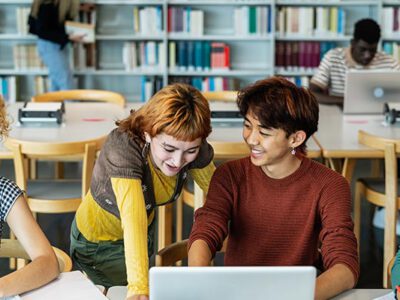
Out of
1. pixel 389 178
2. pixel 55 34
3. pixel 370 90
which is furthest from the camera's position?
pixel 55 34

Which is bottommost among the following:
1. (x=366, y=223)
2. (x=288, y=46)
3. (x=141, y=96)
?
(x=366, y=223)

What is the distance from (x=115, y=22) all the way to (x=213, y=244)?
186 inches

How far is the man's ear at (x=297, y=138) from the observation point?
6.95 feet

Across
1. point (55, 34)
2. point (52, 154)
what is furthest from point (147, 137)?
point (55, 34)

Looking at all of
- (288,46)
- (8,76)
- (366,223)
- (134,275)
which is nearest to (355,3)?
(288,46)

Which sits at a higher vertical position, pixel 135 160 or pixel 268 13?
pixel 268 13

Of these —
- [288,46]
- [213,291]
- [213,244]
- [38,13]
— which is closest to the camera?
[213,291]

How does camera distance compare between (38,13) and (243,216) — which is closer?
(243,216)

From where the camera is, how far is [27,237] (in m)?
2.02

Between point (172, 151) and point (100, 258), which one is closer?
point (172, 151)

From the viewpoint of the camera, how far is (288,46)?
635cm

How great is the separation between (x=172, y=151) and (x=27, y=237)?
0.45 m

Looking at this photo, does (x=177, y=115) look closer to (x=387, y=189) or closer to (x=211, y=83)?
(x=387, y=189)

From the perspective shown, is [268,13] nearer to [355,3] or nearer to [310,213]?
[355,3]
